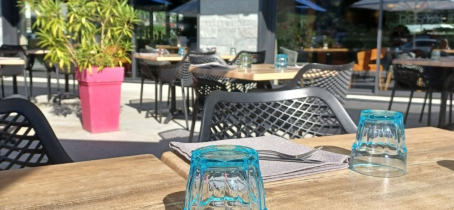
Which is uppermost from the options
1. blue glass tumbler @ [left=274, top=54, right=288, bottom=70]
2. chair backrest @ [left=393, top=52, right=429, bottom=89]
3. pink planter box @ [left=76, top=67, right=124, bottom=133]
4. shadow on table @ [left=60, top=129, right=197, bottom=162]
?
blue glass tumbler @ [left=274, top=54, right=288, bottom=70]

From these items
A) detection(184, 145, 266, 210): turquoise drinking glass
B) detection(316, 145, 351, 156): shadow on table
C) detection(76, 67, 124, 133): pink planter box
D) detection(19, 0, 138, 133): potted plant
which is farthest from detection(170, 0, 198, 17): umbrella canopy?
detection(184, 145, 266, 210): turquoise drinking glass

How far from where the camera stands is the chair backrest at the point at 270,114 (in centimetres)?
168

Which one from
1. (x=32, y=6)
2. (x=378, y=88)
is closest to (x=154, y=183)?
(x=32, y=6)

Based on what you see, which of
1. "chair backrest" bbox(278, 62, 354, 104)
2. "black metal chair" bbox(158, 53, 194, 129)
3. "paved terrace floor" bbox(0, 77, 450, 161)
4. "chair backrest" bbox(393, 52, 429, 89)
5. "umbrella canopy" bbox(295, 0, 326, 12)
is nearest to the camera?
"chair backrest" bbox(278, 62, 354, 104)

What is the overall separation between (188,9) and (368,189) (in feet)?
28.4

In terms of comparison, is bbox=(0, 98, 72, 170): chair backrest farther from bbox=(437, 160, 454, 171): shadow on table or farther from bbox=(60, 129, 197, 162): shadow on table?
bbox=(60, 129, 197, 162): shadow on table

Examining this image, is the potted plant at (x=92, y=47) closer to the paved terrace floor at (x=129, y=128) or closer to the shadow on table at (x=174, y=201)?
the paved terrace floor at (x=129, y=128)

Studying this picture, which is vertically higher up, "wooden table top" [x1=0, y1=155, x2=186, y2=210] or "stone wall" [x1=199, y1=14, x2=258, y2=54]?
"stone wall" [x1=199, y1=14, x2=258, y2=54]

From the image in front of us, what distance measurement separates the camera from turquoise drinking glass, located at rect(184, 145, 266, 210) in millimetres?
628

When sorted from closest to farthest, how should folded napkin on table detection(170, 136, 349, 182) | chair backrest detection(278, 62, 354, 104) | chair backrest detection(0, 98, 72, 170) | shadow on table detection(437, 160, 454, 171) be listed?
folded napkin on table detection(170, 136, 349, 182)
shadow on table detection(437, 160, 454, 171)
chair backrest detection(0, 98, 72, 170)
chair backrest detection(278, 62, 354, 104)

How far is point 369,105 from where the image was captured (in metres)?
6.84

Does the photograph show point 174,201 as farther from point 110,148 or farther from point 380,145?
point 110,148

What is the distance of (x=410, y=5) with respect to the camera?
24.4 feet

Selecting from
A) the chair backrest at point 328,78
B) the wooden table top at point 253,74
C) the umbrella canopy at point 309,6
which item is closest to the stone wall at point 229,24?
the umbrella canopy at point 309,6
